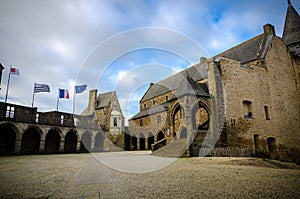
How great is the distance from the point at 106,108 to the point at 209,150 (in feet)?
78.1

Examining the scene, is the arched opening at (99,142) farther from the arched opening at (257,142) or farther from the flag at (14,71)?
the arched opening at (257,142)

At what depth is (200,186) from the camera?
4.66m

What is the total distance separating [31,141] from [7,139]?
256cm

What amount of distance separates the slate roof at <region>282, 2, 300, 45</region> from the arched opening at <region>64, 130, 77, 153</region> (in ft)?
100

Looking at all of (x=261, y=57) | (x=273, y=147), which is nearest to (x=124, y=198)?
(x=273, y=147)

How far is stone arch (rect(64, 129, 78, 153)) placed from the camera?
26.9 meters

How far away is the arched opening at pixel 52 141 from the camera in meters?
24.9

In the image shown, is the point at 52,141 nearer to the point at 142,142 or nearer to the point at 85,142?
the point at 85,142

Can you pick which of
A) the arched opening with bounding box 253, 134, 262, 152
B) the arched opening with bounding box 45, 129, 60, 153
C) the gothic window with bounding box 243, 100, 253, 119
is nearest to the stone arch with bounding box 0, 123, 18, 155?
the arched opening with bounding box 45, 129, 60, 153

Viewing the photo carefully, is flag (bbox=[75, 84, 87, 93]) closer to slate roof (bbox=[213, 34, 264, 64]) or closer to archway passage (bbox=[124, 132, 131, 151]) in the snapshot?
archway passage (bbox=[124, 132, 131, 151])

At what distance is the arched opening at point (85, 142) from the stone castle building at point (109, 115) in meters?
3.03

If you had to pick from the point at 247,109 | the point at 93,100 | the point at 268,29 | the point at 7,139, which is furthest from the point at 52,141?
the point at 268,29

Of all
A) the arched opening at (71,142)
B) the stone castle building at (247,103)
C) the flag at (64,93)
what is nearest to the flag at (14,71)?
the flag at (64,93)

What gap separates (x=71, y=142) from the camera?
2742 centimetres
